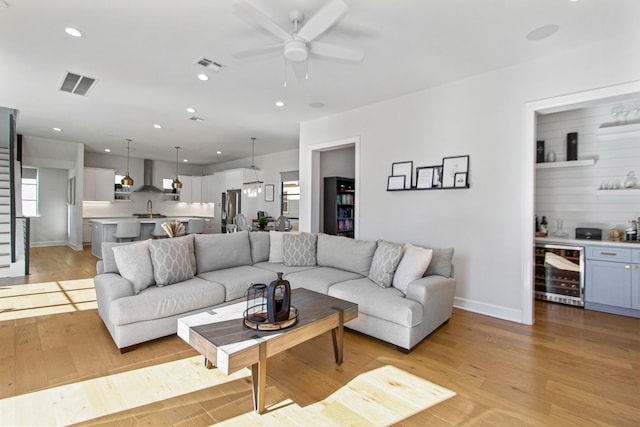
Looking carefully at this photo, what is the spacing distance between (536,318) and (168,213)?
1075 centimetres

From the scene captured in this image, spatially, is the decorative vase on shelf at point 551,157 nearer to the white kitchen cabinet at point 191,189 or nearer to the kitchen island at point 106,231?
the kitchen island at point 106,231

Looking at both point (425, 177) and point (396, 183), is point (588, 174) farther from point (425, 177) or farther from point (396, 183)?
point (396, 183)

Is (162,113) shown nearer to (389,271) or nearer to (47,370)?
(47,370)

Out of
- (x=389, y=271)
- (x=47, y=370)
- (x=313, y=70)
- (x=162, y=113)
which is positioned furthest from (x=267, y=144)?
(x=47, y=370)

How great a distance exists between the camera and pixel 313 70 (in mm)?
3666

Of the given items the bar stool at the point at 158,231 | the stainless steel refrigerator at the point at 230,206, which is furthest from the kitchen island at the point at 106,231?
the stainless steel refrigerator at the point at 230,206

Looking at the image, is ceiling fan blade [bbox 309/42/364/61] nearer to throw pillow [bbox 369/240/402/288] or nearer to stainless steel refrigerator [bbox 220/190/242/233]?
throw pillow [bbox 369/240/402/288]

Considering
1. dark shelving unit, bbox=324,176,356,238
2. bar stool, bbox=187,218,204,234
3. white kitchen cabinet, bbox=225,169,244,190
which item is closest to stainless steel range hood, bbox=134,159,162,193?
white kitchen cabinet, bbox=225,169,244,190

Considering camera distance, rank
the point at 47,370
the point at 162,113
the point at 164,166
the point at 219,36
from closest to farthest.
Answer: the point at 47,370
the point at 219,36
the point at 162,113
the point at 164,166

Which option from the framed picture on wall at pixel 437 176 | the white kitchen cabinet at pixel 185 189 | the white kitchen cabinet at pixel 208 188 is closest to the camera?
the framed picture on wall at pixel 437 176

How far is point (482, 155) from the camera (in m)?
3.77

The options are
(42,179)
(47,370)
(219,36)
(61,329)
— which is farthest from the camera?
(42,179)

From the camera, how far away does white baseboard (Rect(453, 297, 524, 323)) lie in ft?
11.5

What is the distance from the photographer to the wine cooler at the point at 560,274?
3.92 metres
